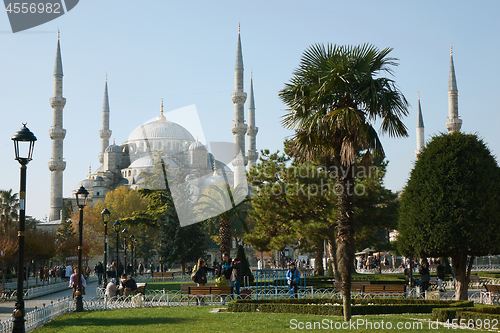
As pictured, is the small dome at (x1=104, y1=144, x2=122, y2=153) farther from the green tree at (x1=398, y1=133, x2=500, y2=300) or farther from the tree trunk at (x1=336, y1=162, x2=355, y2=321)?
the tree trunk at (x1=336, y1=162, x2=355, y2=321)

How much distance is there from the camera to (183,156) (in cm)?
6712

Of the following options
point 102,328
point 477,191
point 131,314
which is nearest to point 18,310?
point 102,328

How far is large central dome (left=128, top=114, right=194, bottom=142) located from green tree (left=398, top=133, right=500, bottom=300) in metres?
70.3

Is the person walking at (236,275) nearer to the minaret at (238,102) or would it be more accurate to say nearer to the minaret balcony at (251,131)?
the minaret at (238,102)

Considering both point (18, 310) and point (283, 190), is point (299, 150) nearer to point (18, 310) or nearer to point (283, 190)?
point (18, 310)

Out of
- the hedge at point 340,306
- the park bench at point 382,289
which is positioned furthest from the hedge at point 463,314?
the park bench at point 382,289

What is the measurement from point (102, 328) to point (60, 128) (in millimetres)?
49282

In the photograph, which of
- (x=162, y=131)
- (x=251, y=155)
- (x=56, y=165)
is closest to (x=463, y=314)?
(x=251, y=155)

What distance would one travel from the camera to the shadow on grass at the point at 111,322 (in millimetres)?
9337

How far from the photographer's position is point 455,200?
1100cm

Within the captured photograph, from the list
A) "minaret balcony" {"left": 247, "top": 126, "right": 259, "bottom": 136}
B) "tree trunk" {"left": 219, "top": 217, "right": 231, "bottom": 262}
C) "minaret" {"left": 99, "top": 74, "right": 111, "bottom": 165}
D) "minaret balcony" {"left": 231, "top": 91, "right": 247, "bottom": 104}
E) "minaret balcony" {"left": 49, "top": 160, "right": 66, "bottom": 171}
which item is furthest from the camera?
"minaret" {"left": 99, "top": 74, "right": 111, "bottom": 165}

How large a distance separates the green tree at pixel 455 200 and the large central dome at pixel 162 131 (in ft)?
231

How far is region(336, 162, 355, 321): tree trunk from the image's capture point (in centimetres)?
854

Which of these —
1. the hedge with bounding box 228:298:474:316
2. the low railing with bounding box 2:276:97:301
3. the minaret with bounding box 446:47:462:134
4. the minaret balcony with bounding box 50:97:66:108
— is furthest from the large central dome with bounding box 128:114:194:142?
the hedge with bounding box 228:298:474:316
